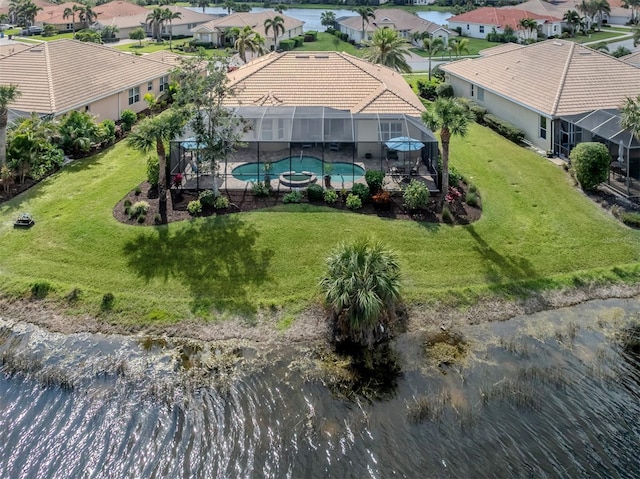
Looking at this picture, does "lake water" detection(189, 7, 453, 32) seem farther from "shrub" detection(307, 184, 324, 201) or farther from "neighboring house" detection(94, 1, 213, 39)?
"shrub" detection(307, 184, 324, 201)

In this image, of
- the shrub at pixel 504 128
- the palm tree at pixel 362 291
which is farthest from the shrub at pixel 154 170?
the shrub at pixel 504 128

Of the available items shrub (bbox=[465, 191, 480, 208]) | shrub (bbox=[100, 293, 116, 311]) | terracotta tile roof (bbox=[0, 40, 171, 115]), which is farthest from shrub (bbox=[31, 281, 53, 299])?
shrub (bbox=[465, 191, 480, 208])

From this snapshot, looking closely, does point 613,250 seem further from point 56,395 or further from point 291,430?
point 56,395

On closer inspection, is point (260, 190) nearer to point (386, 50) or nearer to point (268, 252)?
point (268, 252)

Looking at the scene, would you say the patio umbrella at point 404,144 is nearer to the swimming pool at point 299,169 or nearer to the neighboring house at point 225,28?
the swimming pool at point 299,169

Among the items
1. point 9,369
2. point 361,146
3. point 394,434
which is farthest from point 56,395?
point 361,146

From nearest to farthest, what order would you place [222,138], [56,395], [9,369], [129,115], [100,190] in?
[56,395]
[9,369]
[222,138]
[100,190]
[129,115]

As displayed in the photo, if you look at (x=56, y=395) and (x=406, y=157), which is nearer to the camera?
(x=56, y=395)
